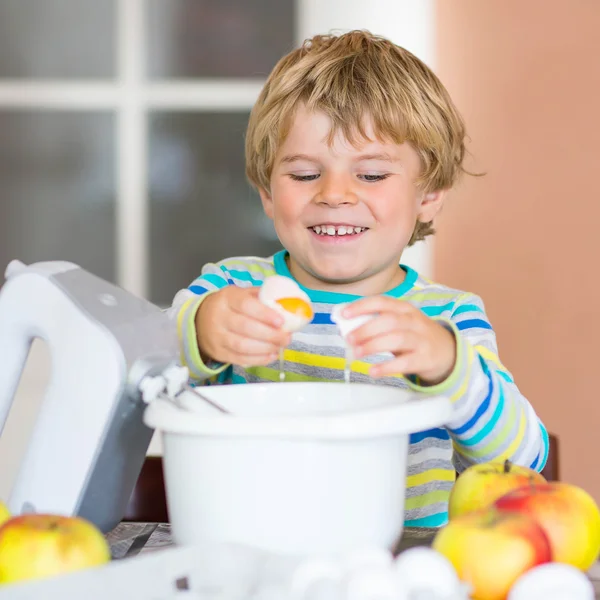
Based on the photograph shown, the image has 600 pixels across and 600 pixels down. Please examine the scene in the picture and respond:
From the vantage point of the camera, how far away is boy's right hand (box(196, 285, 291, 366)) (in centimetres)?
90

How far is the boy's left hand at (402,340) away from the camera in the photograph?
2.72 ft

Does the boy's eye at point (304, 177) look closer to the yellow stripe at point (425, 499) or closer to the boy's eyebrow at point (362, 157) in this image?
the boy's eyebrow at point (362, 157)

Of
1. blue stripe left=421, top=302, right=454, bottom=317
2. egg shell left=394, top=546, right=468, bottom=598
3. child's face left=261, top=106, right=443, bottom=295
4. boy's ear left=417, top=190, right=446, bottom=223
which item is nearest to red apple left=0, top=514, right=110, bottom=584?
egg shell left=394, top=546, right=468, bottom=598

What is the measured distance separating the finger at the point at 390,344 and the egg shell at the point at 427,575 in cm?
26

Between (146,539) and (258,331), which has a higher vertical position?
(258,331)

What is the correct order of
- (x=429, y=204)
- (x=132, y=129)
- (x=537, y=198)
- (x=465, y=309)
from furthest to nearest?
1. (x=132, y=129)
2. (x=537, y=198)
3. (x=429, y=204)
4. (x=465, y=309)

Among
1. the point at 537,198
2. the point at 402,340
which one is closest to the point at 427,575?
the point at 402,340

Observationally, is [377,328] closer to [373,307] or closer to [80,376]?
[373,307]

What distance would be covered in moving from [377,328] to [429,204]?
596 mm

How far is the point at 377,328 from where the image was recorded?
0.83 m

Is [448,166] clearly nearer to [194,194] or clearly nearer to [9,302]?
[9,302]

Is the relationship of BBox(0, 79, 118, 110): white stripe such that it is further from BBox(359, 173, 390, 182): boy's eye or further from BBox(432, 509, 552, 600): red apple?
BBox(432, 509, 552, 600): red apple

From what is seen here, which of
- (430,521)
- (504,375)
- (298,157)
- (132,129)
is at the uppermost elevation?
(298,157)

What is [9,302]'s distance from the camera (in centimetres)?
80
